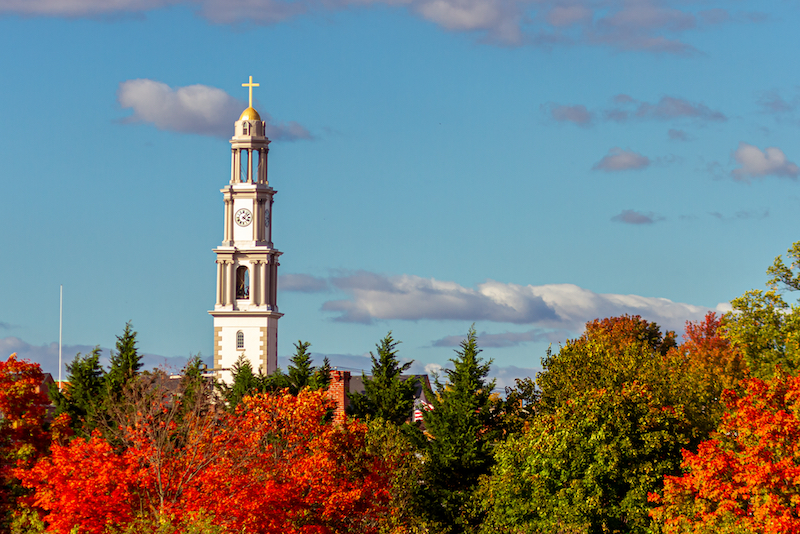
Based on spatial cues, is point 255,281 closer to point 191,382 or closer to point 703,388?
point 191,382

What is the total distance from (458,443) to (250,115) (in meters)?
53.0

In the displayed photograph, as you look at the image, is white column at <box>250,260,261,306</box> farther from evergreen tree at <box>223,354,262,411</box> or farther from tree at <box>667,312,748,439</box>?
tree at <box>667,312,748,439</box>

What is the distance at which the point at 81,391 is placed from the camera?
7106 centimetres

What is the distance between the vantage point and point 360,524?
5150 cm

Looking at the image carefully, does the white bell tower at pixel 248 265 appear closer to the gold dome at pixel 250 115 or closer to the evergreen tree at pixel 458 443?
the gold dome at pixel 250 115

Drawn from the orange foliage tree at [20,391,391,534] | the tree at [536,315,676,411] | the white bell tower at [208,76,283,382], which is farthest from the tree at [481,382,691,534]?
the white bell tower at [208,76,283,382]

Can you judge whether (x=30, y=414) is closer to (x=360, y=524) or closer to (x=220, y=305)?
(x=360, y=524)

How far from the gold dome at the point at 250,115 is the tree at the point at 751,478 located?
65372 mm

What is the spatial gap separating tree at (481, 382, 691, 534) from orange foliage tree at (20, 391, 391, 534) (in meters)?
6.19

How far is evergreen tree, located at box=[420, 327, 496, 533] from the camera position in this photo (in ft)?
192

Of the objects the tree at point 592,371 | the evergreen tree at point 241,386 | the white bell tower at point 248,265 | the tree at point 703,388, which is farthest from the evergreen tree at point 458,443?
the white bell tower at point 248,265

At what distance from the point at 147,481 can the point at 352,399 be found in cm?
2320

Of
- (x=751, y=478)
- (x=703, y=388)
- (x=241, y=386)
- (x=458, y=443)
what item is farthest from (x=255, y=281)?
(x=751, y=478)

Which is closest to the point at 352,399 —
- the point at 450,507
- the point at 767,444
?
the point at 450,507
